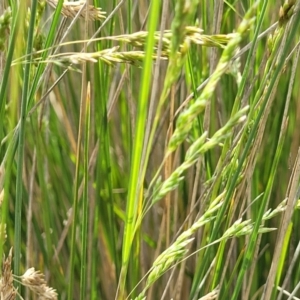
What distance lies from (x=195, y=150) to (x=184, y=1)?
0.12 m

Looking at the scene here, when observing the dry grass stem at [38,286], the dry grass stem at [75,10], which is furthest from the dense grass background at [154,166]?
the dry grass stem at [38,286]

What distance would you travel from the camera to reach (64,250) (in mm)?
1002

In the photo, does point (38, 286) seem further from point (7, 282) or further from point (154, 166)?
point (154, 166)

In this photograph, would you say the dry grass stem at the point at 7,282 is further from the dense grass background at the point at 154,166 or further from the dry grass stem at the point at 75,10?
the dry grass stem at the point at 75,10

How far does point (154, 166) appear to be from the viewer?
1.06 m

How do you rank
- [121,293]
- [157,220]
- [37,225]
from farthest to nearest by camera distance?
[157,220] → [37,225] → [121,293]

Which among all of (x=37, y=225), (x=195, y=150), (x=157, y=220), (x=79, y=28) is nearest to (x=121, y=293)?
(x=195, y=150)

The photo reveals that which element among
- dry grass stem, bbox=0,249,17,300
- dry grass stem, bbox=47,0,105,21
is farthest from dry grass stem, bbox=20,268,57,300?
dry grass stem, bbox=47,0,105,21

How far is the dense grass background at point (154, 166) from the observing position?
2.16ft

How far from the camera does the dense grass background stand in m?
0.66

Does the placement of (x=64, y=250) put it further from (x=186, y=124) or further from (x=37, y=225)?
(x=186, y=124)

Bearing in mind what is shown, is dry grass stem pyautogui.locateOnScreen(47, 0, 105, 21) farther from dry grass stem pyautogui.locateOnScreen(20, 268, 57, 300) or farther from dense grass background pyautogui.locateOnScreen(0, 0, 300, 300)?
dry grass stem pyautogui.locateOnScreen(20, 268, 57, 300)

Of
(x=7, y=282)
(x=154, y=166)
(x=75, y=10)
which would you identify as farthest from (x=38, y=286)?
(x=154, y=166)

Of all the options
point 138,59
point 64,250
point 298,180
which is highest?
point 138,59
